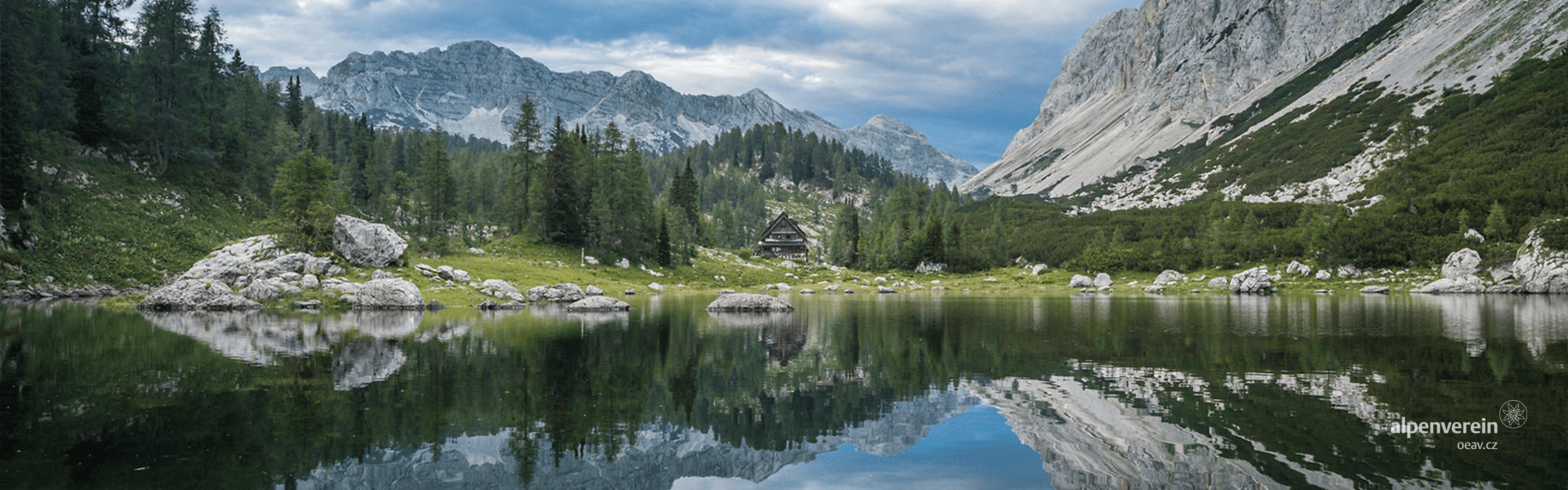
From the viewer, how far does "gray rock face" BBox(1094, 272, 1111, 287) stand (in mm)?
112950

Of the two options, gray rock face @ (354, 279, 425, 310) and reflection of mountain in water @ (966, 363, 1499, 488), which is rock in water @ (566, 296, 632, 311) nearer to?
gray rock face @ (354, 279, 425, 310)

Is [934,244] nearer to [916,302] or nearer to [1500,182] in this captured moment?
[916,302]

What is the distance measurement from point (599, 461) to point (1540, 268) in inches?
4097

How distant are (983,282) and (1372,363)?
93.2 metres

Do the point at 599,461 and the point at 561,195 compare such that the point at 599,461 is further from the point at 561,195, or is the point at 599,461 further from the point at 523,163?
the point at 523,163

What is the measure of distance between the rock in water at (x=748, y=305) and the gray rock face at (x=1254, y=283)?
69789mm

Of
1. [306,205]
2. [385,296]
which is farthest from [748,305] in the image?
[306,205]

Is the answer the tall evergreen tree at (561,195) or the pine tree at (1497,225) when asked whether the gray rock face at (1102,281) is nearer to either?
the pine tree at (1497,225)

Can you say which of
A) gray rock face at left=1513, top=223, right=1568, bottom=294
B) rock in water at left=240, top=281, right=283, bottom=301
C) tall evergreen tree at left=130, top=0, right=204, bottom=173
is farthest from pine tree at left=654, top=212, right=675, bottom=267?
gray rock face at left=1513, top=223, right=1568, bottom=294

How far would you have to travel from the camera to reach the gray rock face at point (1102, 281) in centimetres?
11295

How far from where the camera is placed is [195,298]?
51938 mm

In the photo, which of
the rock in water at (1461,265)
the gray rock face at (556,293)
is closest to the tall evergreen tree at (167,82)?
the gray rock face at (556,293)

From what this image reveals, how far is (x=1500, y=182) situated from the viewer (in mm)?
104375

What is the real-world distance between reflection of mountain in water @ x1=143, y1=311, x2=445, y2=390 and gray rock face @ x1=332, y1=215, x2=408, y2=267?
11766 millimetres
